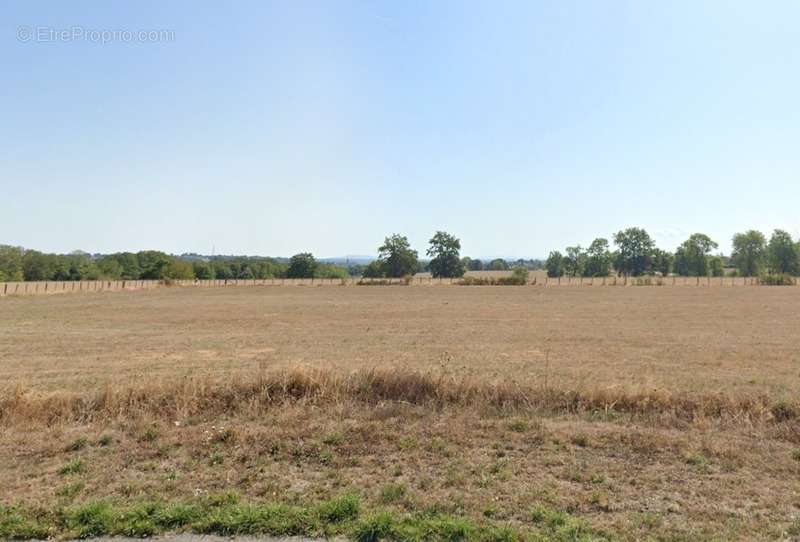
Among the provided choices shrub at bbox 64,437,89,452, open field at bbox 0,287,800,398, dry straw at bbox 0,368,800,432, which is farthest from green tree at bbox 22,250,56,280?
shrub at bbox 64,437,89,452

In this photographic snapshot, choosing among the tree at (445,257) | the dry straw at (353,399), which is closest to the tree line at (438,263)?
the tree at (445,257)

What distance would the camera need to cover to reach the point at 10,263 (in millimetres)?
114125

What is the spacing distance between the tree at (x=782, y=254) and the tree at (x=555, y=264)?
60.0 m

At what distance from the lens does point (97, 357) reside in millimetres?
15156

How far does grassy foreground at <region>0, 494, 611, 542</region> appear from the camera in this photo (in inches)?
140

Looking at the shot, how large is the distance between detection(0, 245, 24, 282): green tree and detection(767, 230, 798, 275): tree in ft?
668

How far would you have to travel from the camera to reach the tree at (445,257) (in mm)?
141125

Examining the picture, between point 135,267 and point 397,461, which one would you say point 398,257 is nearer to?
point 135,267

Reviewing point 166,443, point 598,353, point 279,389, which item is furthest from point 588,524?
point 598,353

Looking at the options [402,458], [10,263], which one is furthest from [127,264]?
[402,458]

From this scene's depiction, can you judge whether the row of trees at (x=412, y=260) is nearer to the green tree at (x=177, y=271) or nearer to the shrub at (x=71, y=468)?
the green tree at (x=177, y=271)

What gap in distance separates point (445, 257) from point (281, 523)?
13956 cm

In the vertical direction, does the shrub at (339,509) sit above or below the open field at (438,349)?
above

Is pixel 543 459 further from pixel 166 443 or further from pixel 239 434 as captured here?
pixel 166 443
